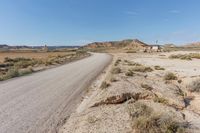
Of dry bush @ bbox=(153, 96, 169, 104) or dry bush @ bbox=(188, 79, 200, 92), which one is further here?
dry bush @ bbox=(188, 79, 200, 92)

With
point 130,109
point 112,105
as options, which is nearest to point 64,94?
point 112,105

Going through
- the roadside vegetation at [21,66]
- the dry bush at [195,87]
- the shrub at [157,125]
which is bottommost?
the roadside vegetation at [21,66]

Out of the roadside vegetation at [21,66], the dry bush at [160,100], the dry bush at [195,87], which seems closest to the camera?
the dry bush at [160,100]

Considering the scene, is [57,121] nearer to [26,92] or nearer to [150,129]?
[150,129]

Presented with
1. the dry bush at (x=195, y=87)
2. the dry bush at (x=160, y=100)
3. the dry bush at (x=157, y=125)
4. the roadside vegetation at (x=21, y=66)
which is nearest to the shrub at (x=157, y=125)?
the dry bush at (x=157, y=125)

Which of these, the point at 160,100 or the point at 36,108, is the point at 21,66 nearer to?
the point at 36,108

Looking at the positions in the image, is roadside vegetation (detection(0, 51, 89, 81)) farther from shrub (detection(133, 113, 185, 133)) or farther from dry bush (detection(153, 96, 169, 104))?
shrub (detection(133, 113, 185, 133))

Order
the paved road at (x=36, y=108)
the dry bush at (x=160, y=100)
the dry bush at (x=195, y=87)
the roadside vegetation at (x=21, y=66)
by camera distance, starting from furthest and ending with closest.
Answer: the roadside vegetation at (x=21, y=66)
the dry bush at (x=195, y=87)
the dry bush at (x=160, y=100)
the paved road at (x=36, y=108)

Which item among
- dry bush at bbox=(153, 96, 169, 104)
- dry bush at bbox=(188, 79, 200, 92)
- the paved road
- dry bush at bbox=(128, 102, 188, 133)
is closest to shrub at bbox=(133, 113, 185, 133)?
dry bush at bbox=(128, 102, 188, 133)

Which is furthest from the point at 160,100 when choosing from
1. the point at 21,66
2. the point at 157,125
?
the point at 21,66

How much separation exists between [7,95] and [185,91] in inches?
407

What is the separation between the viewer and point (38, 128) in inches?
271

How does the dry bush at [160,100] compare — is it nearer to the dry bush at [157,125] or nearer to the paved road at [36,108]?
the dry bush at [157,125]

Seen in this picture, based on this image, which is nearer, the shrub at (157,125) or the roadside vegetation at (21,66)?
the shrub at (157,125)
